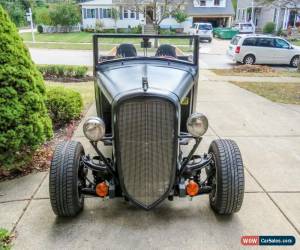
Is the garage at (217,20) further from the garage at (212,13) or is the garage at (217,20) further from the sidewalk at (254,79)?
the sidewalk at (254,79)

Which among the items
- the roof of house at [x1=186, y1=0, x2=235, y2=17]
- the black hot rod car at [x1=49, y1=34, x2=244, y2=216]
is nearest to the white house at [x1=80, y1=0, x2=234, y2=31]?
the roof of house at [x1=186, y1=0, x2=235, y2=17]

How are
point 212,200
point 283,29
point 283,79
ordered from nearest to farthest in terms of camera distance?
point 212,200 < point 283,79 < point 283,29

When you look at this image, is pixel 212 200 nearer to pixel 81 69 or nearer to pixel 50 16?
pixel 81 69

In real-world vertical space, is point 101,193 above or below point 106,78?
below

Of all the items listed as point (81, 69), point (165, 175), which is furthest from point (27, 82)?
point (81, 69)

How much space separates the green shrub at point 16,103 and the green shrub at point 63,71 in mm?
7290

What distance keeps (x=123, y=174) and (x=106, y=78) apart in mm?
1317

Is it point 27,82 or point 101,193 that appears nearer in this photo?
point 101,193

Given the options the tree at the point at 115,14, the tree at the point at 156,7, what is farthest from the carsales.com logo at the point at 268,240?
the tree at the point at 115,14

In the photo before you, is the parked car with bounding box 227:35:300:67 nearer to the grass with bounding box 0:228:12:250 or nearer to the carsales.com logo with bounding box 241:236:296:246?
the carsales.com logo with bounding box 241:236:296:246

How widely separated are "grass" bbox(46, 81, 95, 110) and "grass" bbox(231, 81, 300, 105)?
15.7 ft

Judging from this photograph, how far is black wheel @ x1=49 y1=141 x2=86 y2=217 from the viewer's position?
9.98 feet

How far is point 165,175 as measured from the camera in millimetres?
2959

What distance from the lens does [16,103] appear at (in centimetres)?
388
